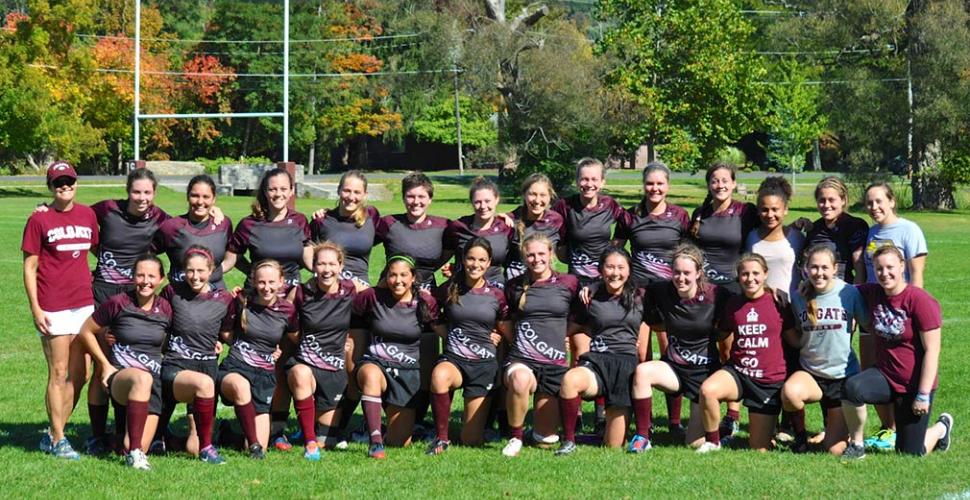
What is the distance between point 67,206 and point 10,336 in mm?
4751

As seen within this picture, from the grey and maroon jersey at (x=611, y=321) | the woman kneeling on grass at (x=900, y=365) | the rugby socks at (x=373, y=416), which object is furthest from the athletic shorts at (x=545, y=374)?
the woman kneeling on grass at (x=900, y=365)

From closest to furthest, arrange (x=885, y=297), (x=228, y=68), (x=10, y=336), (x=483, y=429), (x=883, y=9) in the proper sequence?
(x=885, y=297), (x=483, y=429), (x=10, y=336), (x=883, y=9), (x=228, y=68)

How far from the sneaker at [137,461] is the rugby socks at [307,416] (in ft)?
2.89

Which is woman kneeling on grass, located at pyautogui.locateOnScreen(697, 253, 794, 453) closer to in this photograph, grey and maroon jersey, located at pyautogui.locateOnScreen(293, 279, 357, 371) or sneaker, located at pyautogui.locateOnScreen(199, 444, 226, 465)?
grey and maroon jersey, located at pyautogui.locateOnScreen(293, 279, 357, 371)

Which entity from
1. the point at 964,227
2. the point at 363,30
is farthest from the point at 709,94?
the point at 363,30

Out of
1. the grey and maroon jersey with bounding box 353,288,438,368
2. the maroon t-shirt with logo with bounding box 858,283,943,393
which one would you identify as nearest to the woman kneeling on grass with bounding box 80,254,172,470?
the grey and maroon jersey with bounding box 353,288,438,368

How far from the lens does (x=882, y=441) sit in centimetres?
683

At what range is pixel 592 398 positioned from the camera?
7.08 metres

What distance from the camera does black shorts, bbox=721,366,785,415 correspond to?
6824mm

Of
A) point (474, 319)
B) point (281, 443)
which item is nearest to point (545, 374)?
point (474, 319)

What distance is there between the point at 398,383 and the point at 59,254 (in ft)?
6.84

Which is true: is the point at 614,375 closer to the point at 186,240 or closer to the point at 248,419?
the point at 248,419

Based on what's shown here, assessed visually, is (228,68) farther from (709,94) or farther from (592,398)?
(592,398)

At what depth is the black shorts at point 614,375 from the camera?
6965mm
